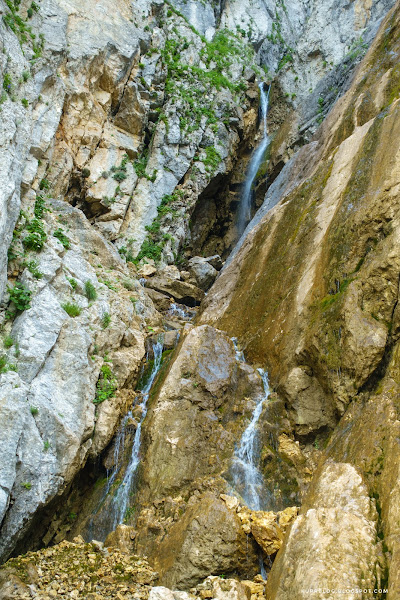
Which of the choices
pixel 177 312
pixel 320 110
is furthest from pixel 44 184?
pixel 320 110

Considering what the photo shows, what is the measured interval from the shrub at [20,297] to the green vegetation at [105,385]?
8.39 ft

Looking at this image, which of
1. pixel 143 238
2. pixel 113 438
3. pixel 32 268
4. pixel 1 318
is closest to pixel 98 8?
pixel 143 238

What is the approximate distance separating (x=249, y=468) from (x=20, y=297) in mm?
6413

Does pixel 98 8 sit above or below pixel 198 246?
above

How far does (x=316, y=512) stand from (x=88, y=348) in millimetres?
6926

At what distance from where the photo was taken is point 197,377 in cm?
1080

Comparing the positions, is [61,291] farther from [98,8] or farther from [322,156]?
[98,8]

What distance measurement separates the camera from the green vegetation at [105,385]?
1076 cm

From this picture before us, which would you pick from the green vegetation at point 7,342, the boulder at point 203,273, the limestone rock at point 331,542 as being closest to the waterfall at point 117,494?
the green vegetation at point 7,342

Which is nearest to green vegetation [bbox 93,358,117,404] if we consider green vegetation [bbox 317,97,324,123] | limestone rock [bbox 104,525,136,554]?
limestone rock [bbox 104,525,136,554]

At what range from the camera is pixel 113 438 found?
10.7 metres

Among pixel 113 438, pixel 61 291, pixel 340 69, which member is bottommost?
pixel 113 438

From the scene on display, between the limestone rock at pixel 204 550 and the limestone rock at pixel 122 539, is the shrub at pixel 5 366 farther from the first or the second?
the limestone rock at pixel 204 550

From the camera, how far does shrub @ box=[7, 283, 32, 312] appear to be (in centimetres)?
1014
